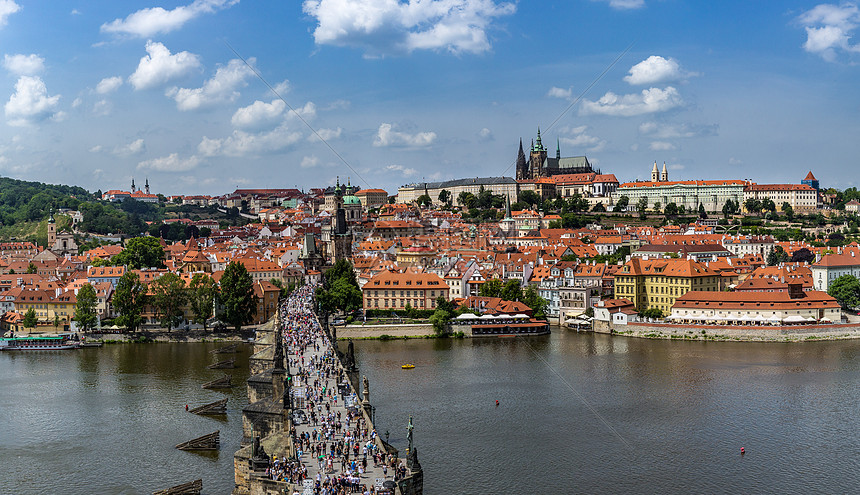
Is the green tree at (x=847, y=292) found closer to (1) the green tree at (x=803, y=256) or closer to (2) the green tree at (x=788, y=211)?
(1) the green tree at (x=803, y=256)

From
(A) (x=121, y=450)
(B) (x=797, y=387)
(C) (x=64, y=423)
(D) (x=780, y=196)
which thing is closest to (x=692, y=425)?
(B) (x=797, y=387)

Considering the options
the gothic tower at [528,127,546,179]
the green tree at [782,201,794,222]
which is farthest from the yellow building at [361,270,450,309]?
the gothic tower at [528,127,546,179]

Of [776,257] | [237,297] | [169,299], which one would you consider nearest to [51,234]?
[169,299]

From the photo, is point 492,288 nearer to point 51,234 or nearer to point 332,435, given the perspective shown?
point 332,435

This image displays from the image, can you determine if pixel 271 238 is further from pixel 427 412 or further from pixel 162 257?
pixel 427 412

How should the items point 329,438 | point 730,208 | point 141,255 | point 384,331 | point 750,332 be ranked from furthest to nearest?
point 730,208 < point 141,255 < point 384,331 < point 750,332 < point 329,438

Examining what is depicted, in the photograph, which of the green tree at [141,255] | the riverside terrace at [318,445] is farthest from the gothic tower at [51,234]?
the riverside terrace at [318,445]
